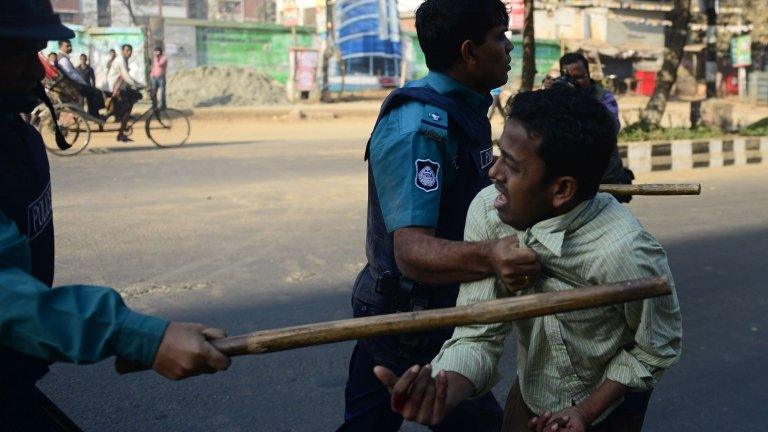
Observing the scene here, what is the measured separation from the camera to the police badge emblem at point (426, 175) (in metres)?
2.22

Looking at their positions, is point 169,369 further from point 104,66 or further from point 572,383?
point 104,66

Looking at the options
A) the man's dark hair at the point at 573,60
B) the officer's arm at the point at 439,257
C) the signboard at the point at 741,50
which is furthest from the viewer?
the signboard at the point at 741,50

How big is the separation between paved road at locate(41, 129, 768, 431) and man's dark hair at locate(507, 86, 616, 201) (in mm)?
2250

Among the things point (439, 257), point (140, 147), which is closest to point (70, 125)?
point (140, 147)

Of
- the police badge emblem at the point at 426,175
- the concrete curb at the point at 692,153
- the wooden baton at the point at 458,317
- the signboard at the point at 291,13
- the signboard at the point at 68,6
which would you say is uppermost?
the signboard at the point at 68,6

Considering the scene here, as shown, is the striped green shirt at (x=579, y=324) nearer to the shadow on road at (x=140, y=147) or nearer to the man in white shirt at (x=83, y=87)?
the shadow on road at (x=140, y=147)

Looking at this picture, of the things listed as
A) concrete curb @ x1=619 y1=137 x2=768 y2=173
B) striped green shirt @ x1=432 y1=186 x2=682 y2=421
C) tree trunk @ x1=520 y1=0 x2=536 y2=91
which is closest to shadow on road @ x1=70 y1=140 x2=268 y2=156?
tree trunk @ x1=520 y1=0 x2=536 y2=91

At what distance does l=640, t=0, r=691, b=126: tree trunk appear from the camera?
1369 centimetres

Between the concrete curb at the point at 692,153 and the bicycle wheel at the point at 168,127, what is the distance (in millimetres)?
7317

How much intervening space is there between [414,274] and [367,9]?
31902 mm

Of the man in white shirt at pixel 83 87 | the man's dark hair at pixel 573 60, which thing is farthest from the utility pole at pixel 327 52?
the man's dark hair at pixel 573 60

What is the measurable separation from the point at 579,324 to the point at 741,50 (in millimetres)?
36722

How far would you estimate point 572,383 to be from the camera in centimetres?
204

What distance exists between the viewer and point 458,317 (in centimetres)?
170
